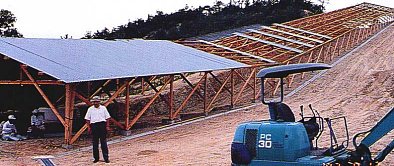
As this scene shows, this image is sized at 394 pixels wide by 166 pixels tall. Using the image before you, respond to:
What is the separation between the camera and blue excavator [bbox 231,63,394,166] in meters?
7.49

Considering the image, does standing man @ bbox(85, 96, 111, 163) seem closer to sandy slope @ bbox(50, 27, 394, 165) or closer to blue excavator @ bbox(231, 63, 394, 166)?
sandy slope @ bbox(50, 27, 394, 165)

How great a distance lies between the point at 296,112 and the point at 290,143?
1223cm

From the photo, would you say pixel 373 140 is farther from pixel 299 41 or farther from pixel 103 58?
pixel 299 41

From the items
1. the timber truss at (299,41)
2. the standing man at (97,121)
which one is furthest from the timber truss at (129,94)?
the standing man at (97,121)

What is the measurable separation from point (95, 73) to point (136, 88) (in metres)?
13.8

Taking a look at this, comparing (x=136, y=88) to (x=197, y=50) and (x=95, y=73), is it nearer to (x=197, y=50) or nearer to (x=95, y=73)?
(x=197, y=50)

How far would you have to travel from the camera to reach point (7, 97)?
19922 millimetres

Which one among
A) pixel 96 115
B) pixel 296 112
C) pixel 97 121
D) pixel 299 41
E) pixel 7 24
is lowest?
pixel 296 112

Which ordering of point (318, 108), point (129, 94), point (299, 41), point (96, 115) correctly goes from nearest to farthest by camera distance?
point (96, 115), point (318, 108), point (129, 94), point (299, 41)

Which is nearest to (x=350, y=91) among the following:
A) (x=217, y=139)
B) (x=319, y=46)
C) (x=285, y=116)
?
(x=319, y=46)

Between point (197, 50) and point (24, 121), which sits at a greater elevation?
point (197, 50)

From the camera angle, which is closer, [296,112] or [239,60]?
[296,112]

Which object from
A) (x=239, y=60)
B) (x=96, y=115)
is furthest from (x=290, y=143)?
(x=239, y=60)

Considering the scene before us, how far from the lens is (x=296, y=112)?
19.7 metres
